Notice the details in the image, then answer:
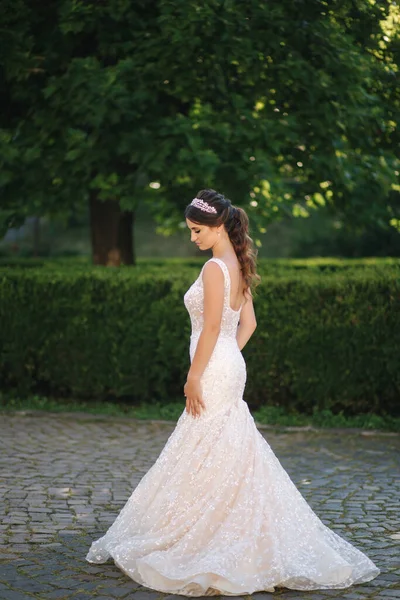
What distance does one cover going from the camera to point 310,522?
595 centimetres

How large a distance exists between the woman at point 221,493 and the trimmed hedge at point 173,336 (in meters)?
5.07

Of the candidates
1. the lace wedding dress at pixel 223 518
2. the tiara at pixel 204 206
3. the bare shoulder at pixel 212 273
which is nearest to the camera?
the lace wedding dress at pixel 223 518

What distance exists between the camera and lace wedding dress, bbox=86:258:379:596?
5.60 meters

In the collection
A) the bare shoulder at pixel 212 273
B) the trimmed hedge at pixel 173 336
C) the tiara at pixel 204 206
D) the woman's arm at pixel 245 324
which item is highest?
the tiara at pixel 204 206

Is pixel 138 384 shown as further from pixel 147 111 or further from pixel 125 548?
pixel 125 548

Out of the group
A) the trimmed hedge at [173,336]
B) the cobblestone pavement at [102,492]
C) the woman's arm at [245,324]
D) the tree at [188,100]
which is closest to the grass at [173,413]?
the trimmed hedge at [173,336]

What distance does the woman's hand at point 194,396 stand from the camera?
19.3 feet

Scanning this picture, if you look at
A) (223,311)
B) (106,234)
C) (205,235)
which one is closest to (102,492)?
(223,311)

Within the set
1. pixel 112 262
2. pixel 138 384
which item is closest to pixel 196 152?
pixel 138 384

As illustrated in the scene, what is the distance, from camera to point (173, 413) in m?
11.2

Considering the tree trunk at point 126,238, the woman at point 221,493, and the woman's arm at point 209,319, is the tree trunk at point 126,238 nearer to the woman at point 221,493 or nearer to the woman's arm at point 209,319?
the woman at point 221,493

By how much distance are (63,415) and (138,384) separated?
95 cm

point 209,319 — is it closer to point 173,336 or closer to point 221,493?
point 221,493

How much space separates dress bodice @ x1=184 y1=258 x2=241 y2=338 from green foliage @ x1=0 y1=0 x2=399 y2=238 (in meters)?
5.71
